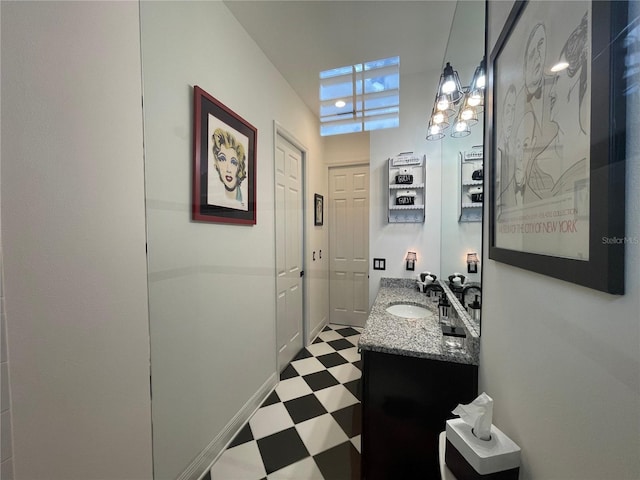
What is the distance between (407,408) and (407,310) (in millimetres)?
785

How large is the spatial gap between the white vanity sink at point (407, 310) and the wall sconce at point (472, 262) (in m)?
0.48

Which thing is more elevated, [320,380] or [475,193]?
[475,193]

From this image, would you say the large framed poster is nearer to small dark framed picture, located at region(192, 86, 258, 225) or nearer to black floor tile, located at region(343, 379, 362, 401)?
small dark framed picture, located at region(192, 86, 258, 225)

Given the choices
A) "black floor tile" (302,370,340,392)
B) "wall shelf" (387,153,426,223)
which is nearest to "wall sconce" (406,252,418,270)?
"wall shelf" (387,153,426,223)

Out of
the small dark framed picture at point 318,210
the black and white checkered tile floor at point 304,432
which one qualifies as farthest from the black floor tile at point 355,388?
the small dark framed picture at point 318,210

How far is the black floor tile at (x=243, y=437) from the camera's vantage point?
1.44 m

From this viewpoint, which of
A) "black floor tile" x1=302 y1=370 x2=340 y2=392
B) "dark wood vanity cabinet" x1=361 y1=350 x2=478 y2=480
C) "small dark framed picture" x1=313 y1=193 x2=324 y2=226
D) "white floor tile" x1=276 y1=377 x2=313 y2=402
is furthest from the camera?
"small dark framed picture" x1=313 y1=193 x2=324 y2=226

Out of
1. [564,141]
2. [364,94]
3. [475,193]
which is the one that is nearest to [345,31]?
[364,94]

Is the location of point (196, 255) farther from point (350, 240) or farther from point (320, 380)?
point (350, 240)

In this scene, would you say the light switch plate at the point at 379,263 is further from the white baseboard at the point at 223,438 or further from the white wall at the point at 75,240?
the white wall at the point at 75,240

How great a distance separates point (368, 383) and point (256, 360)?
3.23ft

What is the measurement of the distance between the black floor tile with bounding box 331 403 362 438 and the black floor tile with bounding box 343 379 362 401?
4.2 inches

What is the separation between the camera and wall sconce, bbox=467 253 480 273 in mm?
1213

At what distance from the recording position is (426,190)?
2.21 meters
